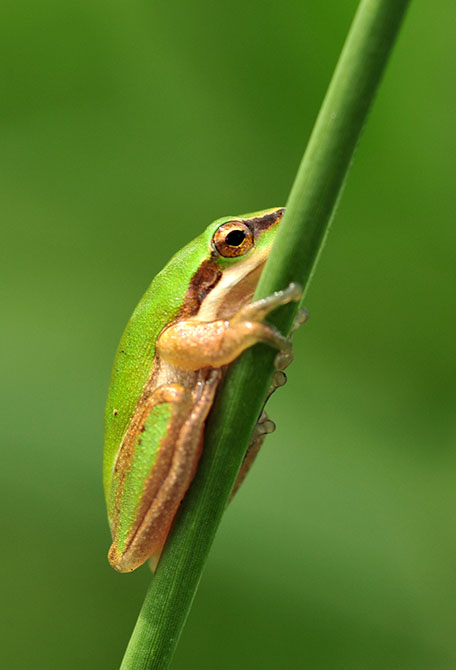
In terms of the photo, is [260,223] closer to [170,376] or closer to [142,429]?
[170,376]

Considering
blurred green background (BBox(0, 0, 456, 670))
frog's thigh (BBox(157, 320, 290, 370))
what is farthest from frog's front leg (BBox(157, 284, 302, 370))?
blurred green background (BBox(0, 0, 456, 670))

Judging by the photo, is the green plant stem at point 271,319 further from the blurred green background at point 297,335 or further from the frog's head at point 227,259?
the blurred green background at point 297,335

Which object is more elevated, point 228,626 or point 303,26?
point 303,26

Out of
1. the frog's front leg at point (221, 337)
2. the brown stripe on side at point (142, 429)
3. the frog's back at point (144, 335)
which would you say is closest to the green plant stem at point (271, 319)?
the frog's front leg at point (221, 337)

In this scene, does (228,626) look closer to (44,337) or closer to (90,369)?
(90,369)

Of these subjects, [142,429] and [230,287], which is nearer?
[142,429]

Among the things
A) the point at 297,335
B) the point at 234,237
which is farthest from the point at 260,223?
the point at 297,335

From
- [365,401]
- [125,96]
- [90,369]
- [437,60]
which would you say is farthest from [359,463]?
[125,96]

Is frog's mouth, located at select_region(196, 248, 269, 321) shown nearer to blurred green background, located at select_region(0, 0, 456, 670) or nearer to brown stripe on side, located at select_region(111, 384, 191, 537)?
brown stripe on side, located at select_region(111, 384, 191, 537)
